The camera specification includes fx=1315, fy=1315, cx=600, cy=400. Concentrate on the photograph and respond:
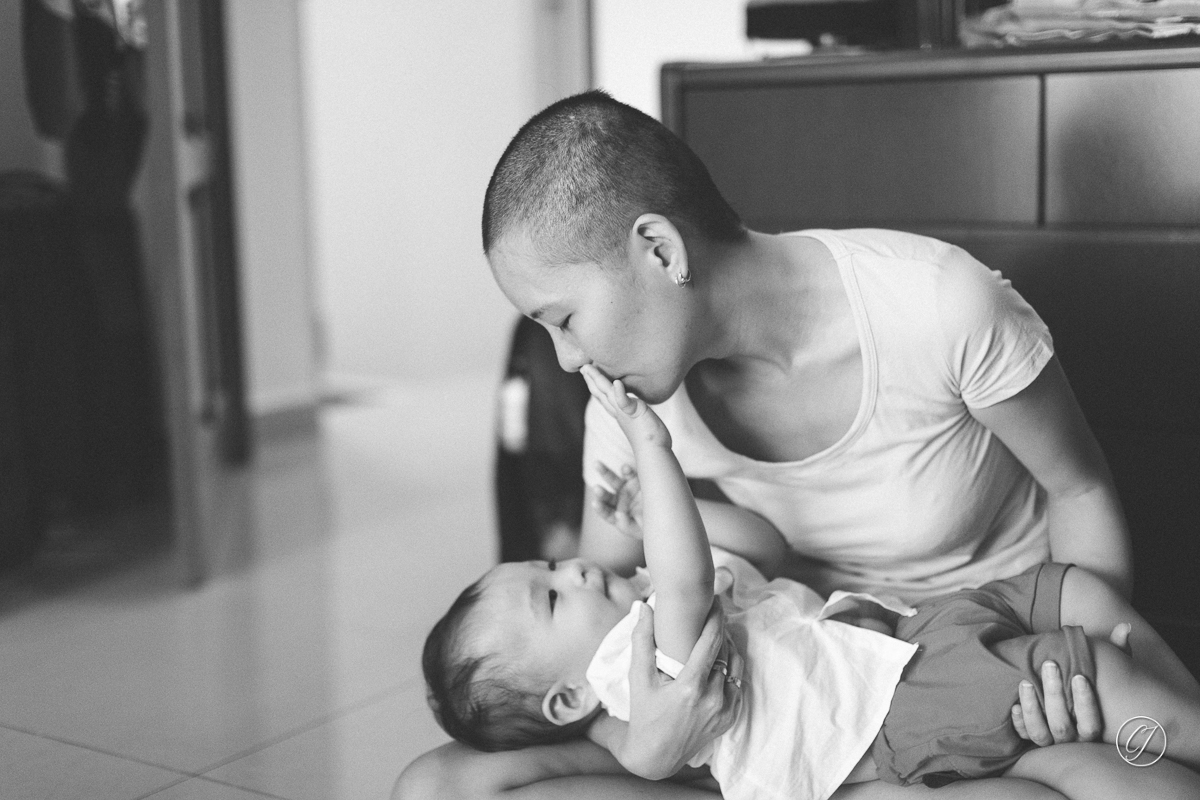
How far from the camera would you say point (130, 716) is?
1876 millimetres

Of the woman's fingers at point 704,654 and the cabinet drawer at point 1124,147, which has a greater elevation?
the cabinet drawer at point 1124,147

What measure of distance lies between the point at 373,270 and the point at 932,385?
3903 millimetres

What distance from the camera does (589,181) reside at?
4.16 feet

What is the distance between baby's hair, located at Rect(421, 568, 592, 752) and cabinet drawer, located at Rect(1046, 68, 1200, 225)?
92cm

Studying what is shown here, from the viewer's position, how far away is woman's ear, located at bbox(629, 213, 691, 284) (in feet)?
4.17

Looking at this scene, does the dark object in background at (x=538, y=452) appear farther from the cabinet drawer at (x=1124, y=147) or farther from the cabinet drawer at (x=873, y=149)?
the cabinet drawer at (x=1124, y=147)

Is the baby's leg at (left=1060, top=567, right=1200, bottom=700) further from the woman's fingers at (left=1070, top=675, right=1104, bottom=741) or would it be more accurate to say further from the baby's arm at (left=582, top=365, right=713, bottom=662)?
the baby's arm at (left=582, top=365, right=713, bottom=662)

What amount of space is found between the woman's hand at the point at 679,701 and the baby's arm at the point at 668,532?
0.07ft

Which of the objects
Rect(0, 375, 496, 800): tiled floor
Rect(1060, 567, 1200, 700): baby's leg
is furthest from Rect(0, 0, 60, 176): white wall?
Rect(1060, 567, 1200, 700): baby's leg

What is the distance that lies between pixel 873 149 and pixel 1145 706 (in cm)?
91

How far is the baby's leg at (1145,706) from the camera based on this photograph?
3.95 ft

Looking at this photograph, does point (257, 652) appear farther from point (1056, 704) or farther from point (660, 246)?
point (1056, 704)

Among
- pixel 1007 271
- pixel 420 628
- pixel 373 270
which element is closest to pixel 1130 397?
pixel 1007 271

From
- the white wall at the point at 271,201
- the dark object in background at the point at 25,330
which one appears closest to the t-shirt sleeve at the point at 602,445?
the dark object in background at the point at 25,330
